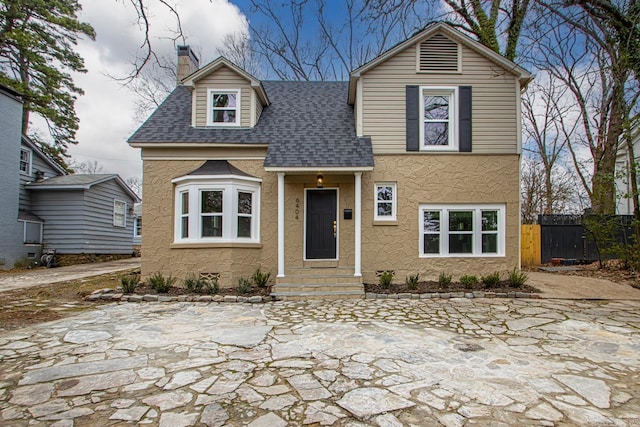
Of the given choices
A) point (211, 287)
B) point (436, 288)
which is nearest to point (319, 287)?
point (211, 287)

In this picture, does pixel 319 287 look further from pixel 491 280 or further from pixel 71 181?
pixel 71 181

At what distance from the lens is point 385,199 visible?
29.4 ft

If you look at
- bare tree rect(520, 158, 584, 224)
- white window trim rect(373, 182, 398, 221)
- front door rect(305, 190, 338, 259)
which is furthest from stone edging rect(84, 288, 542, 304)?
bare tree rect(520, 158, 584, 224)

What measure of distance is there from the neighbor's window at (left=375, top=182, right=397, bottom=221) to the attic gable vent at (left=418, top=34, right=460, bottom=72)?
3220 millimetres

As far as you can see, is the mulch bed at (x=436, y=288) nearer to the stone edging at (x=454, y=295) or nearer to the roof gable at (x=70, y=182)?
the stone edging at (x=454, y=295)

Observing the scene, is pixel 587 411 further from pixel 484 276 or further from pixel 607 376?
pixel 484 276

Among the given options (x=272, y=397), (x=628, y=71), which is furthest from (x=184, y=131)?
(x=628, y=71)

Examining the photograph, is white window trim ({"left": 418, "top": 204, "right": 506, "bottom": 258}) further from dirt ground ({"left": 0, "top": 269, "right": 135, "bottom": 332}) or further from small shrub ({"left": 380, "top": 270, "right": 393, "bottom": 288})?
dirt ground ({"left": 0, "top": 269, "right": 135, "bottom": 332})

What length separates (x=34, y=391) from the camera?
10.3ft

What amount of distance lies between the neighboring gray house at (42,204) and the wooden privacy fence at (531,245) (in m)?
17.8

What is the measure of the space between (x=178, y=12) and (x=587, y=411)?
5.96 metres

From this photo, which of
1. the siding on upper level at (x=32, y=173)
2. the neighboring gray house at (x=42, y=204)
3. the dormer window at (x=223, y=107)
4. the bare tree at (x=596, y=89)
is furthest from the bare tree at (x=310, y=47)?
the siding on upper level at (x=32, y=173)

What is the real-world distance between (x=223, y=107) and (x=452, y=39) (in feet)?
21.1

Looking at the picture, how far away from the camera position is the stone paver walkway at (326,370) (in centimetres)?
275
